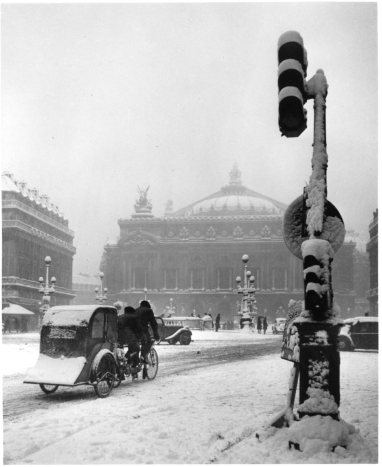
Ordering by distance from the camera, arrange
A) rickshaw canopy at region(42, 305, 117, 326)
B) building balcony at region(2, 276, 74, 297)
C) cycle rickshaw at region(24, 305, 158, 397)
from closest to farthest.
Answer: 1. cycle rickshaw at region(24, 305, 158, 397)
2. rickshaw canopy at region(42, 305, 117, 326)
3. building balcony at region(2, 276, 74, 297)

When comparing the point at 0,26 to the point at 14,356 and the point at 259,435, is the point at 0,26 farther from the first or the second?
the point at 14,356

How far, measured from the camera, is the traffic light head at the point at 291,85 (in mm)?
5699

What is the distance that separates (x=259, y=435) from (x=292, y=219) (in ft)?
8.28

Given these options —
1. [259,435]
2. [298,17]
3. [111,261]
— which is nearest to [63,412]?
[259,435]

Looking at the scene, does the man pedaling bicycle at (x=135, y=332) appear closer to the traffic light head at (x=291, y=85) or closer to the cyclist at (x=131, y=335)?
the cyclist at (x=131, y=335)

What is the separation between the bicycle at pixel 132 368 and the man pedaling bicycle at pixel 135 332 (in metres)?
0.06

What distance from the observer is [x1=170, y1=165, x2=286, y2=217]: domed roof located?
107713mm

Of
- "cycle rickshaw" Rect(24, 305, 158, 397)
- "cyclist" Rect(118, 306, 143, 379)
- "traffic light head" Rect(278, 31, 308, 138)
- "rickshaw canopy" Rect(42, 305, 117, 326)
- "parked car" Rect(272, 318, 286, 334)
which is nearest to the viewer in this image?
"traffic light head" Rect(278, 31, 308, 138)

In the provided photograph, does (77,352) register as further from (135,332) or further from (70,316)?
(135,332)

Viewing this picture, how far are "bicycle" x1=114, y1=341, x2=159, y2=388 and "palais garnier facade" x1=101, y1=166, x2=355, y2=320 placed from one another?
79.6 m

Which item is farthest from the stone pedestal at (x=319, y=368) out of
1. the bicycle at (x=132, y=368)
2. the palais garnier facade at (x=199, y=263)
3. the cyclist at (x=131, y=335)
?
the palais garnier facade at (x=199, y=263)

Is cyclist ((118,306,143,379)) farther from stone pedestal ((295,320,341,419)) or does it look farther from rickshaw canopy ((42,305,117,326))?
stone pedestal ((295,320,341,419))

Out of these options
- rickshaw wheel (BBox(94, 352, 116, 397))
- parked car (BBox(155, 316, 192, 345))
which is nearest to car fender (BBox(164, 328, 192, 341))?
parked car (BBox(155, 316, 192, 345))

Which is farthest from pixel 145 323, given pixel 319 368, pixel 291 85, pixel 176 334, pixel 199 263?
pixel 199 263
